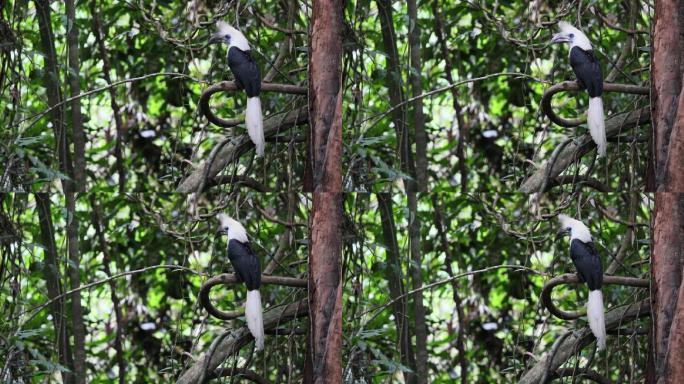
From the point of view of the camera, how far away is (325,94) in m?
3.73

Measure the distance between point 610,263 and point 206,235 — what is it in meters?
1.38

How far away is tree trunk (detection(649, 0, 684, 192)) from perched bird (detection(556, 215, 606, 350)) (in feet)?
0.96

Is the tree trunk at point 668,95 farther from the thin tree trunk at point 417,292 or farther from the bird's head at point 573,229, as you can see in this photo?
the thin tree trunk at point 417,292

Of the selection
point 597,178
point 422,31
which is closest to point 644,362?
point 597,178

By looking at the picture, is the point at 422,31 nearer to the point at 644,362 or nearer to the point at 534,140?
the point at 534,140

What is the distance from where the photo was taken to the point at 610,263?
403 centimetres

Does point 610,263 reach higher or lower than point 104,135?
lower

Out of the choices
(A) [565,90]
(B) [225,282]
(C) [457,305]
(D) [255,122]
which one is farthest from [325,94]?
(C) [457,305]

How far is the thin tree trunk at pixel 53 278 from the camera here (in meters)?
3.99

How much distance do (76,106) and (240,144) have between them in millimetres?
600

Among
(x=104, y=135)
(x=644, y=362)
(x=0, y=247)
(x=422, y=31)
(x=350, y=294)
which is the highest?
(x=422, y=31)

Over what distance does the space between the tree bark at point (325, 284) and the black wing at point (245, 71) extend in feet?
1.28

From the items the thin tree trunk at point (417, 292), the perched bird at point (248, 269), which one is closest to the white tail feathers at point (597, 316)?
the thin tree trunk at point (417, 292)

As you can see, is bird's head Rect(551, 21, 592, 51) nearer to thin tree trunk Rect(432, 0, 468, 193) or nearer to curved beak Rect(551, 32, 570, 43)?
curved beak Rect(551, 32, 570, 43)
